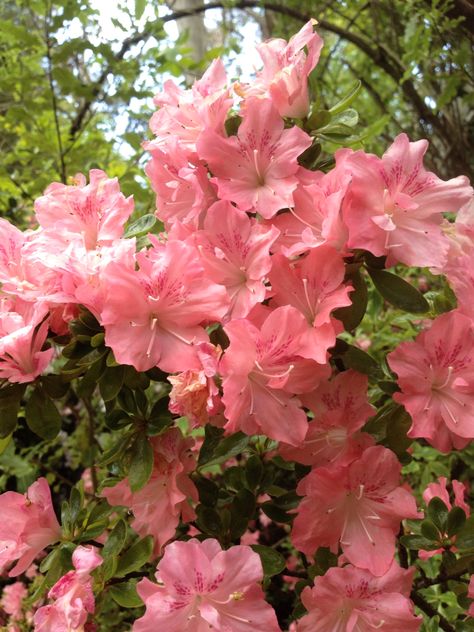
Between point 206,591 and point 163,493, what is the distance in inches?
6.9

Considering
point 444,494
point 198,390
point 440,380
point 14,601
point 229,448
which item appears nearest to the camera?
point 198,390

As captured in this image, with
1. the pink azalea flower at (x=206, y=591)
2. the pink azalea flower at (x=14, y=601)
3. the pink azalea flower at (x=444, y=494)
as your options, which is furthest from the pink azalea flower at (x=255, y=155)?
the pink azalea flower at (x=14, y=601)

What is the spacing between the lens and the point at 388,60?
221 cm

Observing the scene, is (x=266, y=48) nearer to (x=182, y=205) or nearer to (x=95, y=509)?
(x=182, y=205)

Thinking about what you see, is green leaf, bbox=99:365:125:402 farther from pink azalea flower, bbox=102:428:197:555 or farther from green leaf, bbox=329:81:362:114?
green leaf, bbox=329:81:362:114

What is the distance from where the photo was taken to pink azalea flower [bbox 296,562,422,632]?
73 centimetres

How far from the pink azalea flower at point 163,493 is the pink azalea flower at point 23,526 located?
81 mm

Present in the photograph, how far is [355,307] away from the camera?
769 mm

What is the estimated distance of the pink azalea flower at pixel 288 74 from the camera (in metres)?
0.81

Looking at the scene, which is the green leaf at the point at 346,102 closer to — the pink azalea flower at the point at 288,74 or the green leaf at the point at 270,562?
the pink azalea flower at the point at 288,74

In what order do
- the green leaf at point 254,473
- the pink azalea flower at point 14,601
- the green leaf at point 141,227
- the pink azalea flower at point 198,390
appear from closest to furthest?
the pink azalea flower at point 198,390 < the green leaf at point 141,227 < the green leaf at point 254,473 < the pink azalea flower at point 14,601

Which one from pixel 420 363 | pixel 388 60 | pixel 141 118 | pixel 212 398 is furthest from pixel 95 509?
pixel 388 60

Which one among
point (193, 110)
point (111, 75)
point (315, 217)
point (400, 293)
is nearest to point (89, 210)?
point (193, 110)

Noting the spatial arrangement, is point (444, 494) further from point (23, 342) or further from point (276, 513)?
point (23, 342)
